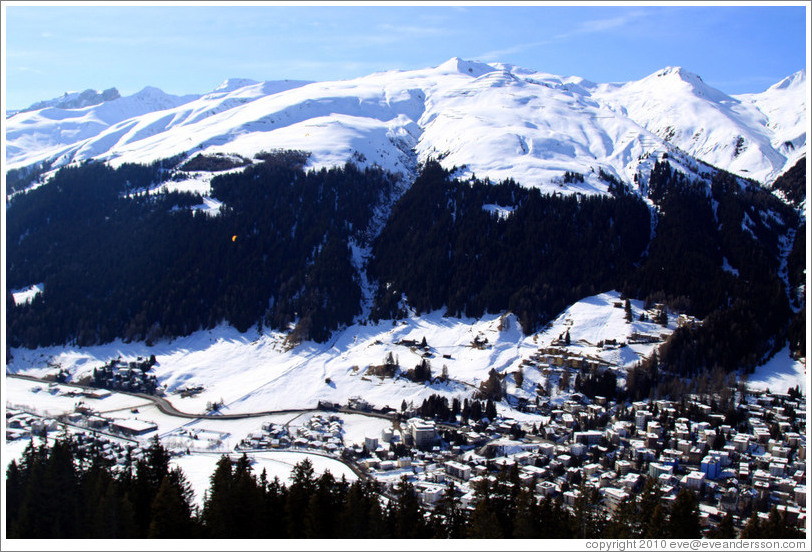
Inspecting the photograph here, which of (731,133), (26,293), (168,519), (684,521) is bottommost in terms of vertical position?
(684,521)

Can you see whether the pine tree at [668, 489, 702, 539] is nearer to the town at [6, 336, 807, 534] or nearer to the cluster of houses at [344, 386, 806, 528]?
the town at [6, 336, 807, 534]

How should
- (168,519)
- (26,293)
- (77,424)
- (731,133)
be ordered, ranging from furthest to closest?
(731,133) < (26,293) < (77,424) < (168,519)

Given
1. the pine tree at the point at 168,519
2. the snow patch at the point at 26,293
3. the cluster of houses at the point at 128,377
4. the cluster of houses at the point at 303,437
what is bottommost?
the cluster of houses at the point at 303,437

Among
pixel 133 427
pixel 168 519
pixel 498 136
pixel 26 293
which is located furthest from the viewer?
pixel 498 136

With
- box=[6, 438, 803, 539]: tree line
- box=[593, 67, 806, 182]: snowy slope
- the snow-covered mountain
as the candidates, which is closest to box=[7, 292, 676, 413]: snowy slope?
box=[6, 438, 803, 539]: tree line

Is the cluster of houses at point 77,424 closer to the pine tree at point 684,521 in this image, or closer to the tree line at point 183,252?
the tree line at point 183,252

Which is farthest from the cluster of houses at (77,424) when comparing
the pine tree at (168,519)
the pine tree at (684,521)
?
the pine tree at (684,521)

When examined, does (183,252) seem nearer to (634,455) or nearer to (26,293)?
(26,293)

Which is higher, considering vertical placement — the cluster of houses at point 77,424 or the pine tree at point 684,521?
the pine tree at point 684,521

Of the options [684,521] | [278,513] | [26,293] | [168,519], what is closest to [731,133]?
[26,293]

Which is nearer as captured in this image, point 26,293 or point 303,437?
point 303,437

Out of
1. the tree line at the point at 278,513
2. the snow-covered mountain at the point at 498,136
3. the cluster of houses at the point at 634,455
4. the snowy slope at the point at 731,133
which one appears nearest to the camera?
the tree line at the point at 278,513
